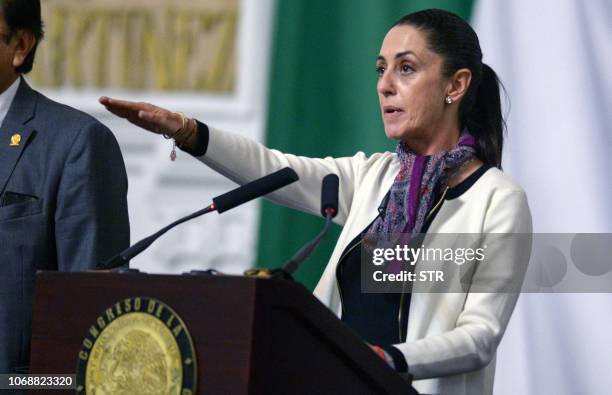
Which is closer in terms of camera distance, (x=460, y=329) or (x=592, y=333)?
(x=460, y=329)

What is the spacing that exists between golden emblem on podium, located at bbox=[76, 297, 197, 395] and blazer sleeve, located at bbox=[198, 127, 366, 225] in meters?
0.71

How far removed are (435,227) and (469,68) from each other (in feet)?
1.18

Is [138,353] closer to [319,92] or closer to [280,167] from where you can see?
[280,167]

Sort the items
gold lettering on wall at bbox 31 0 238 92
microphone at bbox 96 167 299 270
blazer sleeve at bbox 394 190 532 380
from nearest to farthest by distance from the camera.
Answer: microphone at bbox 96 167 299 270 → blazer sleeve at bbox 394 190 532 380 → gold lettering on wall at bbox 31 0 238 92

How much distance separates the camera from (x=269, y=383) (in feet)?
4.52

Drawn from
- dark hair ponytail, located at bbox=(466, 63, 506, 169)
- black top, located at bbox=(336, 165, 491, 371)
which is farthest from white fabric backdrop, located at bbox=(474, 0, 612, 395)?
black top, located at bbox=(336, 165, 491, 371)

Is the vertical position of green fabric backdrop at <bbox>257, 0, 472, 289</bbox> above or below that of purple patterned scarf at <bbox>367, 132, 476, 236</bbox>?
above

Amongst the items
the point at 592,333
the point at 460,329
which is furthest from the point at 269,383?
the point at 592,333

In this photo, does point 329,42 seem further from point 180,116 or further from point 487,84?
point 180,116

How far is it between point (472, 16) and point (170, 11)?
1.01 meters

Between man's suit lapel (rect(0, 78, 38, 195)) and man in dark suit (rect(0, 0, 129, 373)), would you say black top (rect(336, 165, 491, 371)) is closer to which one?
man in dark suit (rect(0, 0, 129, 373))

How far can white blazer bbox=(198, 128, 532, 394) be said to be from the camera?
6.01 ft

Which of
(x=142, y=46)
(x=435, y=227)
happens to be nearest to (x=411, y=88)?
(x=435, y=227)

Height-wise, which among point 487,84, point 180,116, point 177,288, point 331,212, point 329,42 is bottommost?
point 177,288
